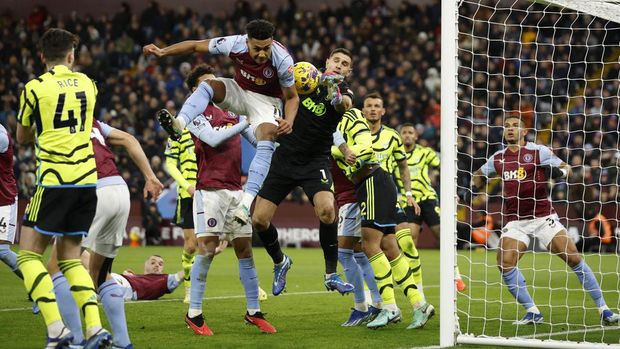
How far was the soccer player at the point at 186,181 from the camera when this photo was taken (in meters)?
11.2

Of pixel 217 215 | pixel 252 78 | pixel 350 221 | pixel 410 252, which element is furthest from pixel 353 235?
pixel 252 78

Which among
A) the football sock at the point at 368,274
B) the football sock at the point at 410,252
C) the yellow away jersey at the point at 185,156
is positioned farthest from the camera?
the yellow away jersey at the point at 185,156

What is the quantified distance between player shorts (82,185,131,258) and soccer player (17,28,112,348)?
0.64 m

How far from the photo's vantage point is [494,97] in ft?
75.6

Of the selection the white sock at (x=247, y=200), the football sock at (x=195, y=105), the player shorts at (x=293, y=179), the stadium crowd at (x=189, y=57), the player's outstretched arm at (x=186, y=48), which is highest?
the stadium crowd at (x=189, y=57)

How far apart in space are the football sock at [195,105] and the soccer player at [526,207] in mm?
3042

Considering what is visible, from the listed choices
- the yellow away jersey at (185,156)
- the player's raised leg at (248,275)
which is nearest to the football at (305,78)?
the player's raised leg at (248,275)

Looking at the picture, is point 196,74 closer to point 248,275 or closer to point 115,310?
point 248,275

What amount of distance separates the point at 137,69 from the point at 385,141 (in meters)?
20.1

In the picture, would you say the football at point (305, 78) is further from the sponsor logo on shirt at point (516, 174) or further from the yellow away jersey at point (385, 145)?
the sponsor logo on shirt at point (516, 174)

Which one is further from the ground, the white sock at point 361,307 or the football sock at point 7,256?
the football sock at point 7,256

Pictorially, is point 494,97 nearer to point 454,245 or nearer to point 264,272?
point 264,272

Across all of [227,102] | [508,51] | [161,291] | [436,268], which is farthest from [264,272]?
[508,51]

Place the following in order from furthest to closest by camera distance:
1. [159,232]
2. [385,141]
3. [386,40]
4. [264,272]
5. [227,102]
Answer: [386,40], [159,232], [264,272], [385,141], [227,102]
